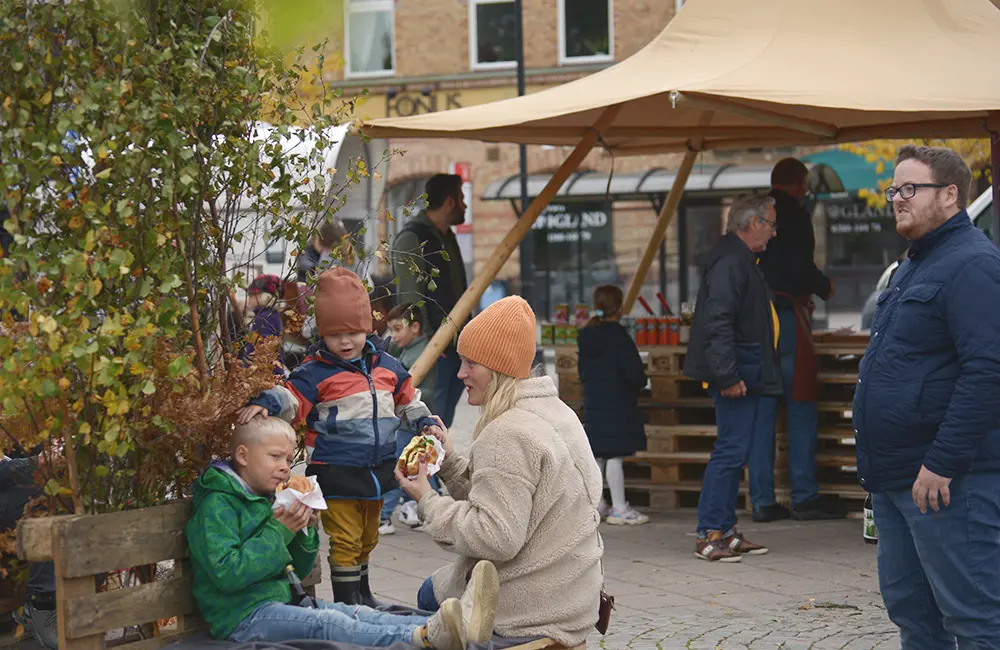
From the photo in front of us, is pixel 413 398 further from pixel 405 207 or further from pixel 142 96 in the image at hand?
pixel 142 96

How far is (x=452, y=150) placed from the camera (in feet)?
103

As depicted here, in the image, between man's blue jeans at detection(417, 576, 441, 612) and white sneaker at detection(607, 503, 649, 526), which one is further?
white sneaker at detection(607, 503, 649, 526)

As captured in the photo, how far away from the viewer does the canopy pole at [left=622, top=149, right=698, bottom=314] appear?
11.5m

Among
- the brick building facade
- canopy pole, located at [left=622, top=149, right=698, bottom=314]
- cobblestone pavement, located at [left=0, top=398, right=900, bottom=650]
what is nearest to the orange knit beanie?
cobblestone pavement, located at [left=0, top=398, right=900, bottom=650]

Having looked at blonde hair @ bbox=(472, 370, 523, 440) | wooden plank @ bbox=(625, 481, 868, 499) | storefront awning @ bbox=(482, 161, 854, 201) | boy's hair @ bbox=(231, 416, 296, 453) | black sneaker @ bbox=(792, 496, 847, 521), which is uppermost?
storefront awning @ bbox=(482, 161, 854, 201)

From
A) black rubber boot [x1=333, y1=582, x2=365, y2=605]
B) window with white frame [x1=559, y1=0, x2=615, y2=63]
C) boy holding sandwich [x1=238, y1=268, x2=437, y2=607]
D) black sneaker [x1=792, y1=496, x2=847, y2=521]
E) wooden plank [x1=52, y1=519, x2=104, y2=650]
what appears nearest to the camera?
wooden plank [x1=52, y1=519, x2=104, y2=650]

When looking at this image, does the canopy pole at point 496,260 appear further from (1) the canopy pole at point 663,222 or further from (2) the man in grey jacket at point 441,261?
(1) the canopy pole at point 663,222

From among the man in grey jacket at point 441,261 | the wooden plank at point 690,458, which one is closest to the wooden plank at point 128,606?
the man in grey jacket at point 441,261

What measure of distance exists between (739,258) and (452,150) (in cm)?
2341

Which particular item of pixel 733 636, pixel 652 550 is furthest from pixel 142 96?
pixel 652 550

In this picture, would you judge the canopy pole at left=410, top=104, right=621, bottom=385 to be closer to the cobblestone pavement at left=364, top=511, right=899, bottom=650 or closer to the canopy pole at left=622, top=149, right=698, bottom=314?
the cobblestone pavement at left=364, top=511, right=899, bottom=650

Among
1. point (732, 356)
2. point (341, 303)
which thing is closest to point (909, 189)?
point (341, 303)

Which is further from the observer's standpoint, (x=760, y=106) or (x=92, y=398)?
(x=760, y=106)

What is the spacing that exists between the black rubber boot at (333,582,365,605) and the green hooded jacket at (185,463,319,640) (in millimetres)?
1477
